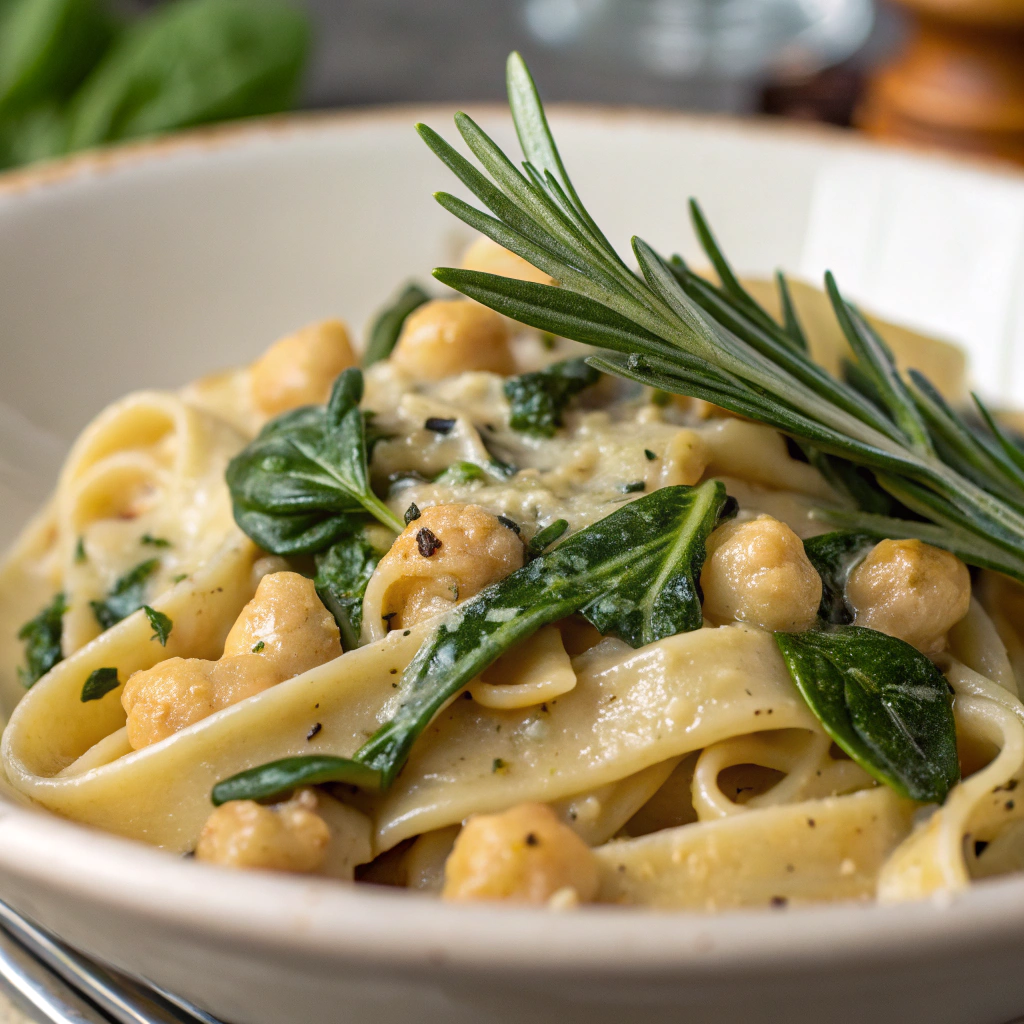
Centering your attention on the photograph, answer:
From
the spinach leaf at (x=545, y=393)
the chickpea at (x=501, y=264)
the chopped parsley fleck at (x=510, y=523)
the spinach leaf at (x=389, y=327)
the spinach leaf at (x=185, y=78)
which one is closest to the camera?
the chopped parsley fleck at (x=510, y=523)

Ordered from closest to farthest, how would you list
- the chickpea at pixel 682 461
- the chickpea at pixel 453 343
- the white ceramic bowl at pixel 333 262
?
the white ceramic bowl at pixel 333 262 < the chickpea at pixel 682 461 < the chickpea at pixel 453 343

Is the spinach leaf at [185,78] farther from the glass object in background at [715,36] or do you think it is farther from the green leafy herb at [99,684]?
the green leafy herb at [99,684]

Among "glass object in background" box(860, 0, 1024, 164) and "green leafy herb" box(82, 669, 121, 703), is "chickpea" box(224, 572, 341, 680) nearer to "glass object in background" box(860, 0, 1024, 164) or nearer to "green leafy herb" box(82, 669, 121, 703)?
"green leafy herb" box(82, 669, 121, 703)

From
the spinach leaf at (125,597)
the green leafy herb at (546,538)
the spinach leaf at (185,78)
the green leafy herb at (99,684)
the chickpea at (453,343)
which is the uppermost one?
the spinach leaf at (185,78)

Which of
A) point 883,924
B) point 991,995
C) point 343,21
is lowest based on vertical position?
point 991,995

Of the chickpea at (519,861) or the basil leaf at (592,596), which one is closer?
the chickpea at (519,861)

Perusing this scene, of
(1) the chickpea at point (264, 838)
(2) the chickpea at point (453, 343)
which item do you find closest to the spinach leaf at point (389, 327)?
(2) the chickpea at point (453, 343)

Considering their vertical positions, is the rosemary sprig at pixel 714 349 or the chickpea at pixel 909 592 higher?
the rosemary sprig at pixel 714 349

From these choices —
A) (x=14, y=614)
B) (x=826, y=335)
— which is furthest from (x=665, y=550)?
(x=14, y=614)

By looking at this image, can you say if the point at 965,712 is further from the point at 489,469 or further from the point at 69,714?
the point at 69,714
